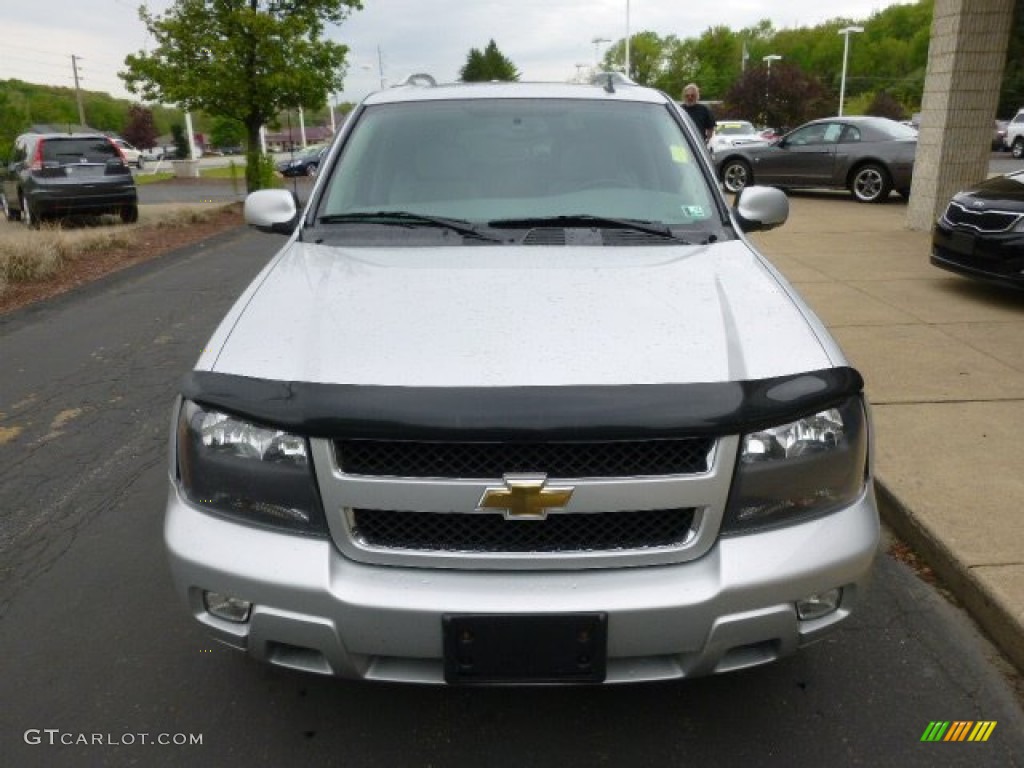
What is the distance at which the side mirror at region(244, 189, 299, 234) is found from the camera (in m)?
3.68

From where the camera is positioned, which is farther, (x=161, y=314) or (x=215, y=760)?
(x=161, y=314)

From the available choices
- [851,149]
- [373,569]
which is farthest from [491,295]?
[851,149]

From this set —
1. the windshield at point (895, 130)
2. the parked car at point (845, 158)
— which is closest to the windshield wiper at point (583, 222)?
the parked car at point (845, 158)

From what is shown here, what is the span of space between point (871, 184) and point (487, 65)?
250 ft

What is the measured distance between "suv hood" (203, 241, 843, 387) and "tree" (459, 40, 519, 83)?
3254 inches

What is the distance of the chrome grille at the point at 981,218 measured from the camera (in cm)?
694

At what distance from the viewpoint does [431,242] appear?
10.1ft

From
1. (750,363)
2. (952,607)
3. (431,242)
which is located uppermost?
(431,242)

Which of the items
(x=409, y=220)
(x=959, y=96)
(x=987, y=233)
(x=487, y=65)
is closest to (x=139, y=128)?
(x=487, y=65)

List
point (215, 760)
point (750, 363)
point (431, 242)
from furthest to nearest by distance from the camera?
1. point (431, 242)
2. point (215, 760)
3. point (750, 363)

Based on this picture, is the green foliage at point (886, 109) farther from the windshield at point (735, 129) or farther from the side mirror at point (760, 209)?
the side mirror at point (760, 209)

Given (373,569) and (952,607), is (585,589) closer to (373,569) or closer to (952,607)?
(373,569)

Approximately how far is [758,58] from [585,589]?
118577mm

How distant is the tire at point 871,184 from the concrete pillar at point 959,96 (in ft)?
11.8
